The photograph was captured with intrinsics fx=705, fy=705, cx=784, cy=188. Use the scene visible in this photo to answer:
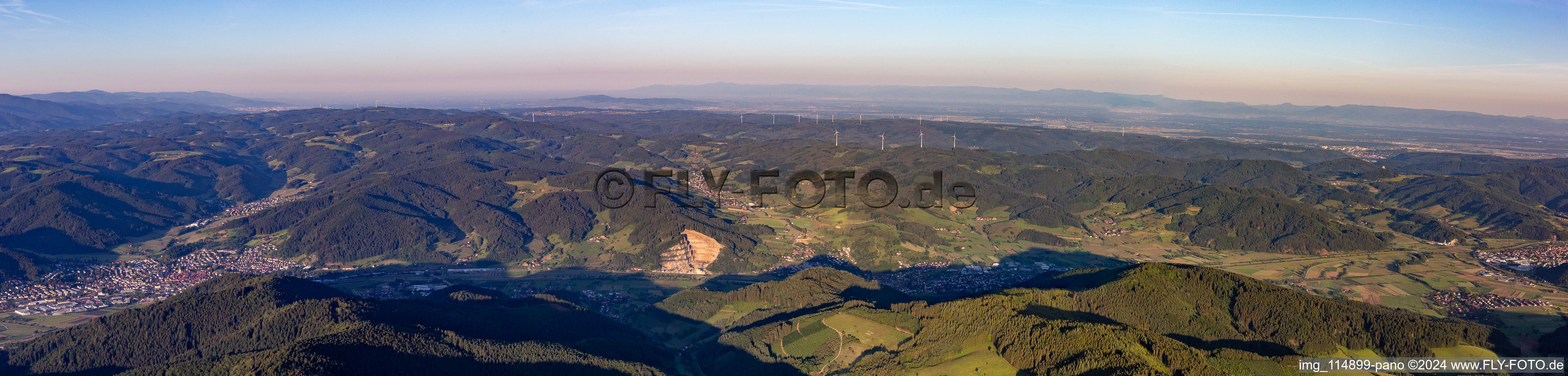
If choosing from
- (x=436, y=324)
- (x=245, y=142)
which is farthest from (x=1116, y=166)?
(x=245, y=142)

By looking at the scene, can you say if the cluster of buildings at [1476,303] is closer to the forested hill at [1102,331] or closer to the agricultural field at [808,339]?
the forested hill at [1102,331]

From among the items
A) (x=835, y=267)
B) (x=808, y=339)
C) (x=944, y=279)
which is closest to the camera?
(x=808, y=339)

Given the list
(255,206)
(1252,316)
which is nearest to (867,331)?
(1252,316)

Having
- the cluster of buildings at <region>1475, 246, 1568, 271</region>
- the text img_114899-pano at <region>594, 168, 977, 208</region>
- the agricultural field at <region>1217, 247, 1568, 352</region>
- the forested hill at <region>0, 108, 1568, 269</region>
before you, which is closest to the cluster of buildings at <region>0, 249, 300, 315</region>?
the forested hill at <region>0, 108, 1568, 269</region>

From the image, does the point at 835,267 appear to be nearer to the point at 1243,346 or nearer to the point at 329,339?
the point at 1243,346

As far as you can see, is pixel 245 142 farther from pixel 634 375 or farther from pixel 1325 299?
pixel 1325 299

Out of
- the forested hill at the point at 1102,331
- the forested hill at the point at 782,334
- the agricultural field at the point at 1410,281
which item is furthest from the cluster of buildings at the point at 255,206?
the agricultural field at the point at 1410,281

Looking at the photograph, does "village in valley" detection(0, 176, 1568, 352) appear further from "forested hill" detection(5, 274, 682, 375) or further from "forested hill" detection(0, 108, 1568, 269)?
"forested hill" detection(5, 274, 682, 375)
